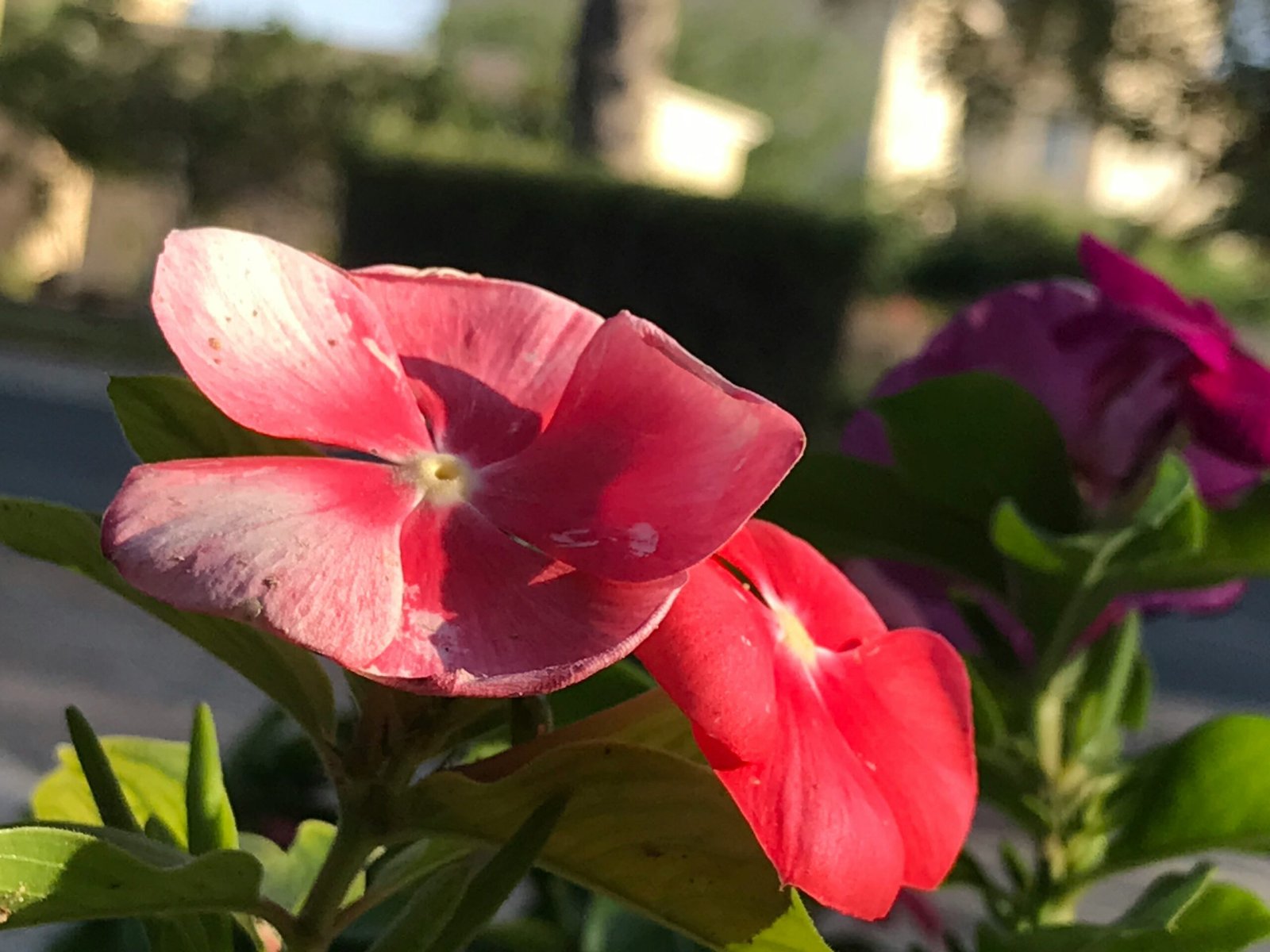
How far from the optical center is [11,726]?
310 cm

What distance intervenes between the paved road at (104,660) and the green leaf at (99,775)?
852mm

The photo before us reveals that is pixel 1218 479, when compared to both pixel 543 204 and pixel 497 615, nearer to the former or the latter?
pixel 497 615

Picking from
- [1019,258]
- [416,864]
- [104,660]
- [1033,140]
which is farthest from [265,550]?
[1033,140]

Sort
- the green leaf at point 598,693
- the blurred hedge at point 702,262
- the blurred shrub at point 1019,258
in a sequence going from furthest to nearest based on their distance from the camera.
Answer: the blurred shrub at point 1019,258 < the blurred hedge at point 702,262 < the green leaf at point 598,693

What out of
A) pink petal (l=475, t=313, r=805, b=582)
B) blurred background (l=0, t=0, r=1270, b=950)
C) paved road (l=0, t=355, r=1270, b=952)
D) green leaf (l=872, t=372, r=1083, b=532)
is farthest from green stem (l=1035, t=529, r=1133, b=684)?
blurred background (l=0, t=0, r=1270, b=950)

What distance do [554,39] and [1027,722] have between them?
67.5 feet

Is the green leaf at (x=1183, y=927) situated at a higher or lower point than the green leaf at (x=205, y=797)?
lower

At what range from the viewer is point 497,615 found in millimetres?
306

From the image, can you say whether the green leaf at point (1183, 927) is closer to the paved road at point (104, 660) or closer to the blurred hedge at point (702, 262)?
the paved road at point (104, 660)

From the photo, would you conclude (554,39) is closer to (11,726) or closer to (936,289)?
(936,289)

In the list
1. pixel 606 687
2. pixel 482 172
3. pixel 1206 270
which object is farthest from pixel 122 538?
pixel 1206 270

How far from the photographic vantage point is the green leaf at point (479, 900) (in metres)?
0.34

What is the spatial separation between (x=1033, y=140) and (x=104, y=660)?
20.9 meters

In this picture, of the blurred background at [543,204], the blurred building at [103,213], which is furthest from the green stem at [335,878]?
the blurred building at [103,213]
